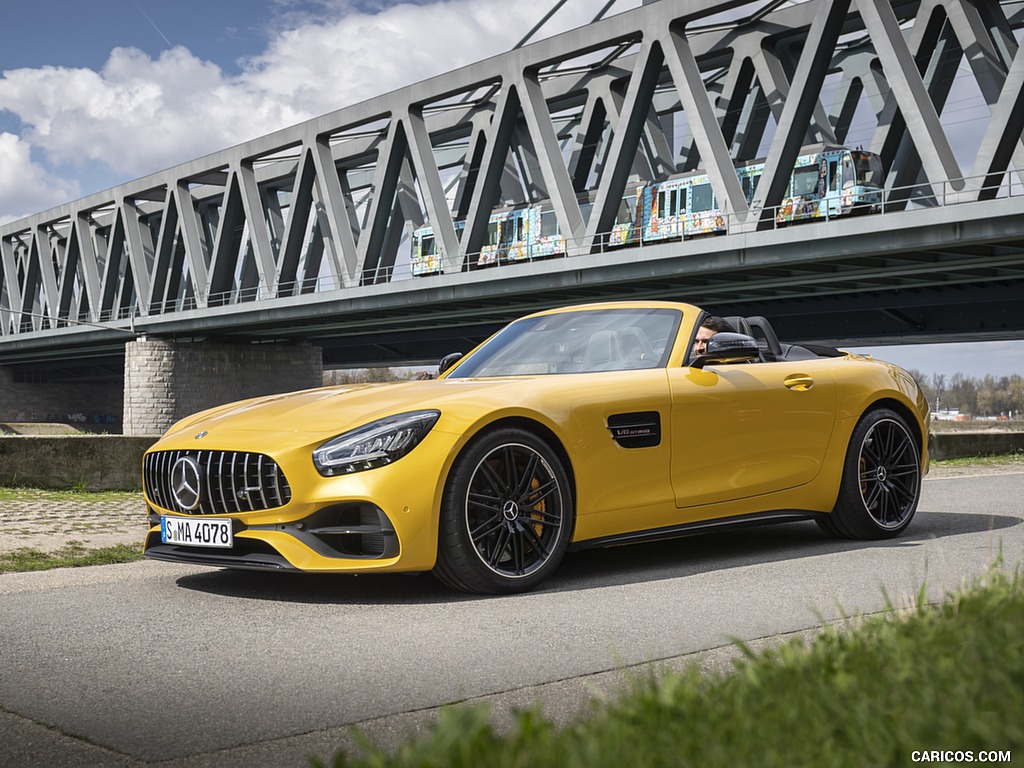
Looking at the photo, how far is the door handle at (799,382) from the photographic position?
6.31 m

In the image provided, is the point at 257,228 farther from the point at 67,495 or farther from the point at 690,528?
the point at 690,528

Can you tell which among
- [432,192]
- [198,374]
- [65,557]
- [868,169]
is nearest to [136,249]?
[198,374]


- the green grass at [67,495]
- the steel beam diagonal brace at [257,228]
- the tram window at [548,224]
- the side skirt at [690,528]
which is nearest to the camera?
the side skirt at [690,528]

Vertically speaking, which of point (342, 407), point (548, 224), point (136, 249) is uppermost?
point (136, 249)

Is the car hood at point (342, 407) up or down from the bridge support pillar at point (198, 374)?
down

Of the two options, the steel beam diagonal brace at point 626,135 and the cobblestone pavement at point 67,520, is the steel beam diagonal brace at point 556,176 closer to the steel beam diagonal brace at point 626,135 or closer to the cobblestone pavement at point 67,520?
the steel beam diagonal brace at point 626,135

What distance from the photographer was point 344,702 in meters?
3.24

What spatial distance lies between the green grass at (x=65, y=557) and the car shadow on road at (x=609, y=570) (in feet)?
3.86

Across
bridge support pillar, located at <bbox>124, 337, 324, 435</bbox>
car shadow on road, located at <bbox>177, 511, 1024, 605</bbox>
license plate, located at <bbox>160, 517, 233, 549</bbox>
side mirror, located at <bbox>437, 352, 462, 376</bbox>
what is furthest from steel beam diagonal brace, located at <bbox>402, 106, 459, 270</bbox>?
license plate, located at <bbox>160, 517, 233, 549</bbox>

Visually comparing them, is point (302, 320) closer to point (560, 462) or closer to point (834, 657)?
point (560, 462)

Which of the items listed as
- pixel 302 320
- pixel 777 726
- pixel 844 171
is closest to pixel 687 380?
pixel 777 726

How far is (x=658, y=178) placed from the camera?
41.0 m

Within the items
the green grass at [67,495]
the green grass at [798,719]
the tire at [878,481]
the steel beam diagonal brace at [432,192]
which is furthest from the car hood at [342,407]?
the steel beam diagonal brace at [432,192]

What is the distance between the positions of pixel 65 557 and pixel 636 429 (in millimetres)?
3816
